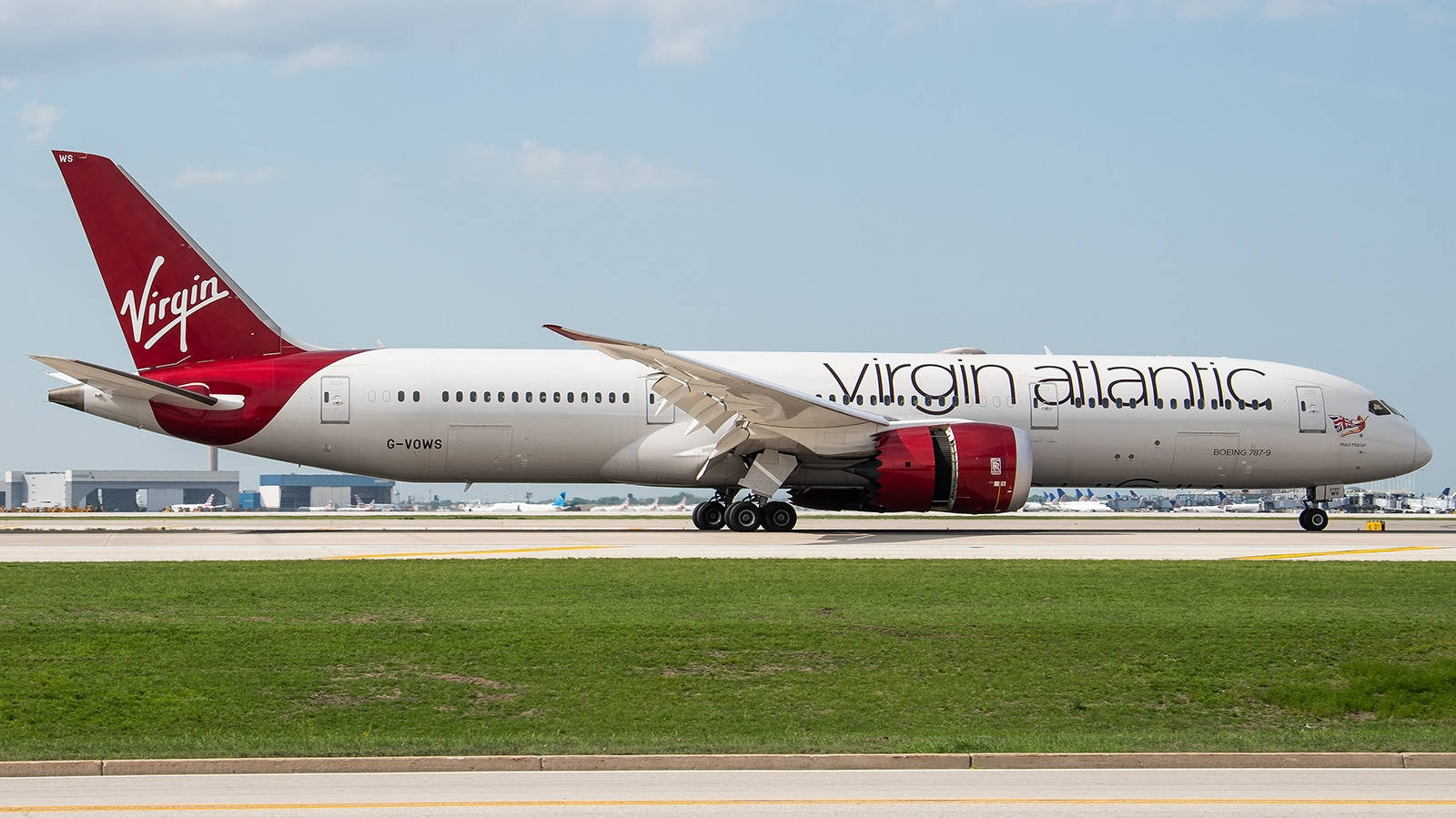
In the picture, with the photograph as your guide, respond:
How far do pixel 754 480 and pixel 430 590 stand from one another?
11.8 metres

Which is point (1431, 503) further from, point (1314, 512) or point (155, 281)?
point (155, 281)

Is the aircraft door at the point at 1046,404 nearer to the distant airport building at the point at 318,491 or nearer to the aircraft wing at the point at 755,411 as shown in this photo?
the aircraft wing at the point at 755,411

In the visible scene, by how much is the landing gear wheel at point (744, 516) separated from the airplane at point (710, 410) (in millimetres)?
39

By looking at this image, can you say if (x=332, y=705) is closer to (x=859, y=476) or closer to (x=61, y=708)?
(x=61, y=708)

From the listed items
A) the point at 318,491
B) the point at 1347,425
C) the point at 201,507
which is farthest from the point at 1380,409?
the point at 318,491

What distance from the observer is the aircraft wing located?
2561 cm

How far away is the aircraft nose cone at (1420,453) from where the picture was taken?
105 feet

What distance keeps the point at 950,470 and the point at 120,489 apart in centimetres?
11514

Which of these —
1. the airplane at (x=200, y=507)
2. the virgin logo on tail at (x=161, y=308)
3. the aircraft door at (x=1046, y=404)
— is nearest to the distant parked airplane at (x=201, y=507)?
the airplane at (x=200, y=507)

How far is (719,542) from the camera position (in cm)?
2506

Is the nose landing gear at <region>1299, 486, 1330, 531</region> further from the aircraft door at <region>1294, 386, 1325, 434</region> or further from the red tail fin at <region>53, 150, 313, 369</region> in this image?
the red tail fin at <region>53, 150, 313, 369</region>

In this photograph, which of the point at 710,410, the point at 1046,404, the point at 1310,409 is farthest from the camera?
the point at 1310,409

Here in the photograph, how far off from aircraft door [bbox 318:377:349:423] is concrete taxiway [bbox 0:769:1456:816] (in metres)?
19.8

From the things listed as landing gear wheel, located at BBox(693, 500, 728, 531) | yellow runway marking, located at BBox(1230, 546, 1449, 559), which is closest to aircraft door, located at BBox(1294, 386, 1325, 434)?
yellow runway marking, located at BBox(1230, 546, 1449, 559)
